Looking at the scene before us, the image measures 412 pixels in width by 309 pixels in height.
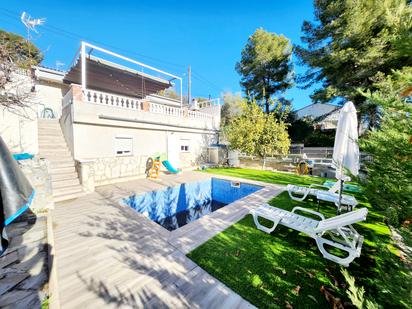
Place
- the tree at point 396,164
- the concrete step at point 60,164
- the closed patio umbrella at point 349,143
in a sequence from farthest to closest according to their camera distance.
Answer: the concrete step at point 60,164, the closed patio umbrella at point 349,143, the tree at point 396,164

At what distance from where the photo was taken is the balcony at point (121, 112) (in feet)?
33.2

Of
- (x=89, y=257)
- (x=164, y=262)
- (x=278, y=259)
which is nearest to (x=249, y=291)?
(x=278, y=259)

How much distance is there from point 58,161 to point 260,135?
45.9 ft

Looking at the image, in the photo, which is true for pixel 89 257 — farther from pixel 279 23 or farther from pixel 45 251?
pixel 279 23

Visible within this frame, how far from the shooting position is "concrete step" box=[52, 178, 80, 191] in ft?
27.1

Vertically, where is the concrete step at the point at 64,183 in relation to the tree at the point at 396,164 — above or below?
below

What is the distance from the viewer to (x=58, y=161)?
9570mm

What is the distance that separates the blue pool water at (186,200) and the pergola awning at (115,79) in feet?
33.3

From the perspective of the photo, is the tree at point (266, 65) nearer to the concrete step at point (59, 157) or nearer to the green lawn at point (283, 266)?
the concrete step at point (59, 157)

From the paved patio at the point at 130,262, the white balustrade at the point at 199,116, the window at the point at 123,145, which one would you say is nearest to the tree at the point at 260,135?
the white balustrade at the point at 199,116

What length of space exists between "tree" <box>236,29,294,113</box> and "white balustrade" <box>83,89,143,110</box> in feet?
48.5

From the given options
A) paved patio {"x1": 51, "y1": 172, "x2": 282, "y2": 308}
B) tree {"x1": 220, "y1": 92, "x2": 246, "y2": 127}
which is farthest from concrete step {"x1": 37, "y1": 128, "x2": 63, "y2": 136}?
tree {"x1": 220, "y1": 92, "x2": 246, "y2": 127}

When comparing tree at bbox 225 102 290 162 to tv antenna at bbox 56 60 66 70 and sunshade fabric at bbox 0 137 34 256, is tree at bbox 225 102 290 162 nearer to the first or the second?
sunshade fabric at bbox 0 137 34 256

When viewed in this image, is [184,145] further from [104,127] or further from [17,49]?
[17,49]
